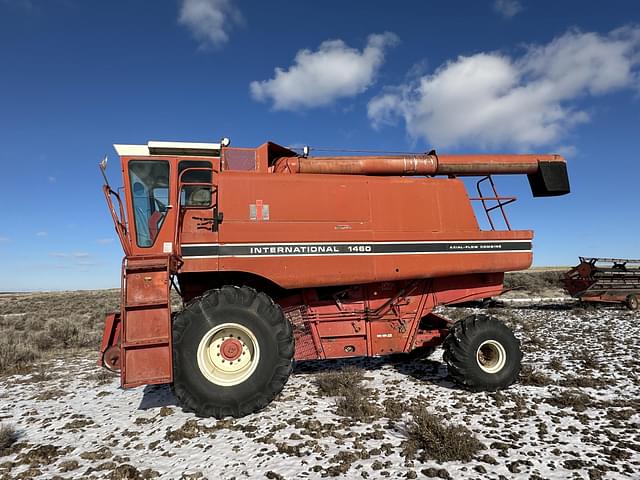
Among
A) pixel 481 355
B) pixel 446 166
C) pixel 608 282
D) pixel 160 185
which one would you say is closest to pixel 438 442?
pixel 481 355

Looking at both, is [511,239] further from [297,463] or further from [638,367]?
[297,463]

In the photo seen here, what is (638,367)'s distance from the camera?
21.1 ft

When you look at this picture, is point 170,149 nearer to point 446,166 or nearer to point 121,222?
point 121,222

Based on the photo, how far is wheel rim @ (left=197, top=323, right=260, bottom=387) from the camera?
5031 mm

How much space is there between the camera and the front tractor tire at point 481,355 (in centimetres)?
568

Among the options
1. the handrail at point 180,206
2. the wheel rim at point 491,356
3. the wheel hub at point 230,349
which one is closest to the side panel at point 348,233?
the handrail at point 180,206

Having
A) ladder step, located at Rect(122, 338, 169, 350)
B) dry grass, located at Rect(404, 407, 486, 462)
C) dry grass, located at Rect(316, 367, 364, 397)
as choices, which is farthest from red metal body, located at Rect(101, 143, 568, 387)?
dry grass, located at Rect(404, 407, 486, 462)

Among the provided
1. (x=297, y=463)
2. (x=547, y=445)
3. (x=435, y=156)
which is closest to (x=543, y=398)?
(x=547, y=445)

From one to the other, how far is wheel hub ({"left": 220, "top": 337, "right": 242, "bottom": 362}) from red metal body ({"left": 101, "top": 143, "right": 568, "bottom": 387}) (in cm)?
2

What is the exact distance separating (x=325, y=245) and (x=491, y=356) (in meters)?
3.25

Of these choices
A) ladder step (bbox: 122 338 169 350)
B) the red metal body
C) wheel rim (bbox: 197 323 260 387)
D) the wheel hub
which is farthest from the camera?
the red metal body

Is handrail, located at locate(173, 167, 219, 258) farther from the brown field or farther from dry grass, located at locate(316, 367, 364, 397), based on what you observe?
dry grass, located at locate(316, 367, 364, 397)

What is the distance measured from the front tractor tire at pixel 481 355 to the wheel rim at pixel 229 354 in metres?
3.02

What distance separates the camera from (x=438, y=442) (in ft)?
12.7
